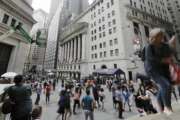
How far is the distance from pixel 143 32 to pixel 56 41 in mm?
69166

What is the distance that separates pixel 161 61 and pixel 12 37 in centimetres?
2099

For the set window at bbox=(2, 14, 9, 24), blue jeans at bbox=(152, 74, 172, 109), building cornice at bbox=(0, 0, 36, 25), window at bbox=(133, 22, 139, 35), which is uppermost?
window at bbox=(133, 22, 139, 35)

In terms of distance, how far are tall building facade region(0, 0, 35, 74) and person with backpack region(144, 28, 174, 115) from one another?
18.8 metres

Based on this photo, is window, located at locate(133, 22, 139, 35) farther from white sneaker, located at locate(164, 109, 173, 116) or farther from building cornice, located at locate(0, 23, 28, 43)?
white sneaker, located at locate(164, 109, 173, 116)

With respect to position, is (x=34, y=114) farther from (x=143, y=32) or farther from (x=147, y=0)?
(x=147, y=0)

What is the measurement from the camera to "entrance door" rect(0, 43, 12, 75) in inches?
677

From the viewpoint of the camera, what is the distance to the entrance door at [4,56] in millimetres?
17194

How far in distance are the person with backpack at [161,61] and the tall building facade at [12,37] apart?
18.8 m

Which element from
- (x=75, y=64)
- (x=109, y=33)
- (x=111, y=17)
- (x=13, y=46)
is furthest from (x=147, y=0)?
(x=13, y=46)

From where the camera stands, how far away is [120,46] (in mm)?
30375

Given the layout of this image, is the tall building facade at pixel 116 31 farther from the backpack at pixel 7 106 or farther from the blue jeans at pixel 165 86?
the backpack at pixel 7 106

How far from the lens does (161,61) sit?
2092 millimetres

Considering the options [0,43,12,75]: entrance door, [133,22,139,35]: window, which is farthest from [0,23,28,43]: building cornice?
[133,22,139,35]: window

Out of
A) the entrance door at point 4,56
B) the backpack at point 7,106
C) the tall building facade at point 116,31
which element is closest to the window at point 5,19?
the entrance door at point 4,56
